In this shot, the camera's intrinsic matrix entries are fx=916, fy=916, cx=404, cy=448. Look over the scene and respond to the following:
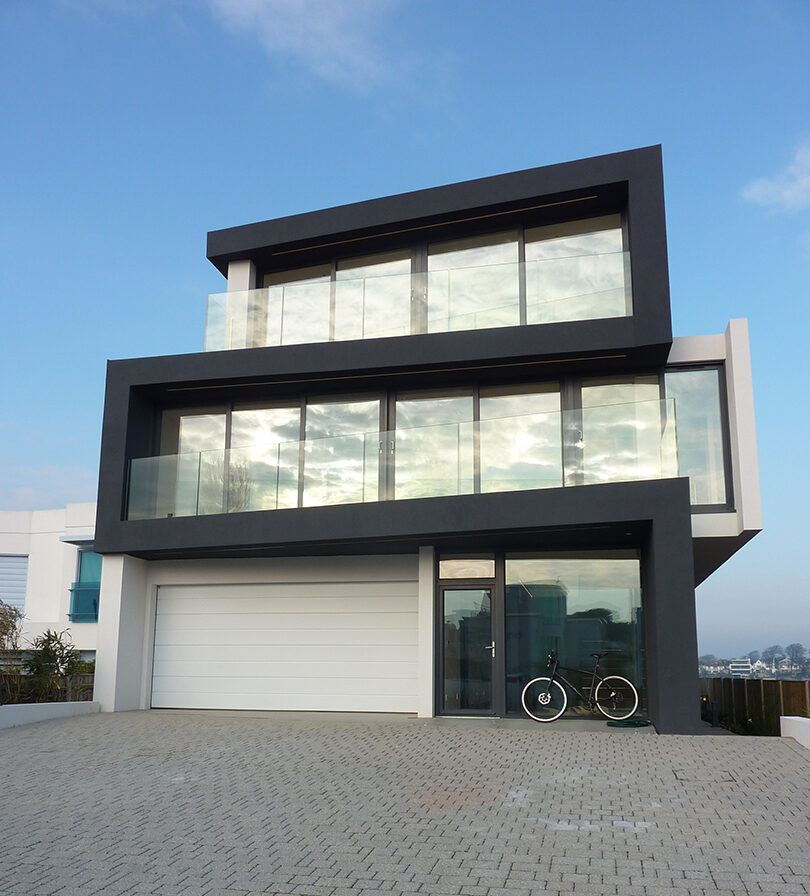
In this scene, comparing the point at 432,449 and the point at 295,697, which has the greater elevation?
the point at 432,449

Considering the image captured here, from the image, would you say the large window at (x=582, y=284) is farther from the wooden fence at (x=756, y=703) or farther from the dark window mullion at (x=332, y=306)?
the wooden fence at (x=756, y=703)

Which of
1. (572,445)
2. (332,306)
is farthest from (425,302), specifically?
(572,445)

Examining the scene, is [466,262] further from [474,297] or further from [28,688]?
[28,688]

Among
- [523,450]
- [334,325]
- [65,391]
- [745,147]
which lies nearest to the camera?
[523,450]

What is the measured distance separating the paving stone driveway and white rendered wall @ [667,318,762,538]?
12.6 feet

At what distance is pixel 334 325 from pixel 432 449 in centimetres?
326

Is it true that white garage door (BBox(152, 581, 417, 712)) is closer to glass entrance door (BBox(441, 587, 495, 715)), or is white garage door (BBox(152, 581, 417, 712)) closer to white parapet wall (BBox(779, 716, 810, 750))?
glass entrance door (BBox(441, 587, 495, 715))

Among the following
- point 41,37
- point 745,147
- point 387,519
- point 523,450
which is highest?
point 41,37

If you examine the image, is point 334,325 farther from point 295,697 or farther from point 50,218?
point 50,218

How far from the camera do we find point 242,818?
25.3 feet

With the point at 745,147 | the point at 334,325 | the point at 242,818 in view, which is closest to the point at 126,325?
the point at 334,325

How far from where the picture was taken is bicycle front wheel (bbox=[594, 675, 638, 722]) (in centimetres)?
1384

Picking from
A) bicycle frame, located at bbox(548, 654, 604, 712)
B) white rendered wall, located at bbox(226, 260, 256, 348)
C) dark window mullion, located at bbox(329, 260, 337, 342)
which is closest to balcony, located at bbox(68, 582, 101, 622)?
white rendered wall, located at bbox(226, 260, 256, 348)

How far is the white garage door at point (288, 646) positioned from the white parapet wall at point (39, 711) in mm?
1636
